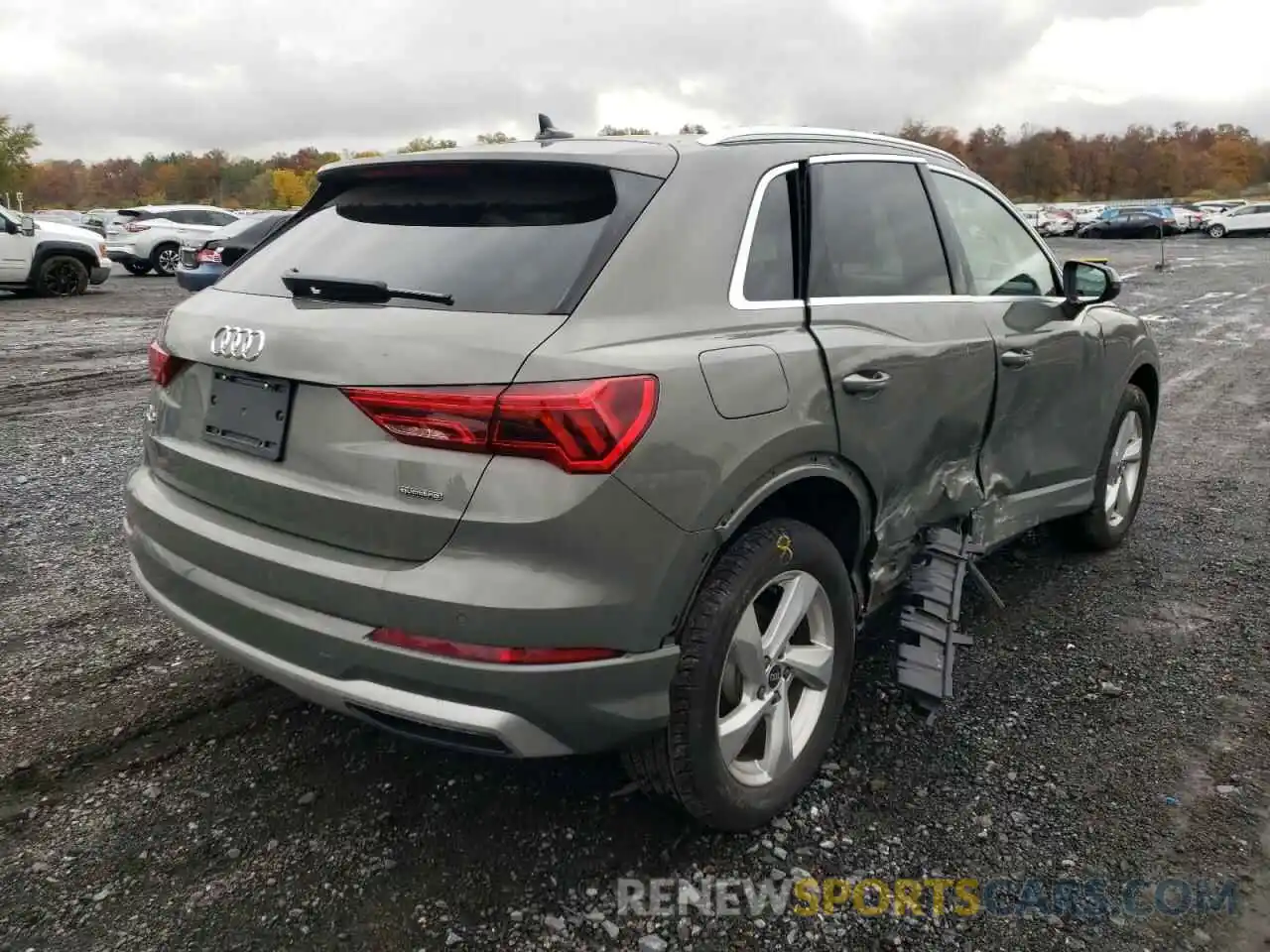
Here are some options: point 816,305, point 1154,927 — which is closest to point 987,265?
point 816,305

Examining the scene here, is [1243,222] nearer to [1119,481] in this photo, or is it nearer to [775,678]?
[1119,481]

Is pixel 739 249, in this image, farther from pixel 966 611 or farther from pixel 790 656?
pixel 966 611

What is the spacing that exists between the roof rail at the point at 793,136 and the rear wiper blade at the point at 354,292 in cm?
90

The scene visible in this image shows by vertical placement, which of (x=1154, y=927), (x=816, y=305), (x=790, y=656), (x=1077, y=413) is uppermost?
(x=816, y=305)

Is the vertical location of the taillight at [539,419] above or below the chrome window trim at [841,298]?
below

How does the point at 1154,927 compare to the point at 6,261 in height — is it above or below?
below

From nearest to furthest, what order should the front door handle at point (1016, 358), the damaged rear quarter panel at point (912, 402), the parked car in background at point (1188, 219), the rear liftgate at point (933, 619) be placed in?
the damaged rear quarter panel at point (912, 402), the rear liftgate at point (933, 619), the front door handle at point (1016, 358), the parked car in background at point (1188, 219)

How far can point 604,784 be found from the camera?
2900 mm

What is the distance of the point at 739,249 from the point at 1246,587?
3.14m

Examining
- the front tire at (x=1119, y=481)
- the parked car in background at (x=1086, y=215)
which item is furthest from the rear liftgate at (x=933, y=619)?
the parked car in background at (x=1086, y=215)

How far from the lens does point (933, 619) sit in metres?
3.38

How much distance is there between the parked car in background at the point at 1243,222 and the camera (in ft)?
156

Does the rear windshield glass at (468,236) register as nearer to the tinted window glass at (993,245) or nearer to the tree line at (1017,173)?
the tinted window glass at (993,245)

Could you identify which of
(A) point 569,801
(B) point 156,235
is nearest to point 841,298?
(A) point 569,801
